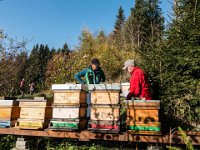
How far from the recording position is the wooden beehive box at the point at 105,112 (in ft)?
18.7

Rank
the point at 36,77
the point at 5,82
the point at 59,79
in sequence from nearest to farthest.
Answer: the point at 5,82 → the point at 59,79 → the point at 36,77

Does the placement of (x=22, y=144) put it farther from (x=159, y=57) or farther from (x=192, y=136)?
(x=159, y=57)

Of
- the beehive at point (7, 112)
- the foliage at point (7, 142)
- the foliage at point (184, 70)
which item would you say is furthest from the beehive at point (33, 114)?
the foliage at point (184, 70)

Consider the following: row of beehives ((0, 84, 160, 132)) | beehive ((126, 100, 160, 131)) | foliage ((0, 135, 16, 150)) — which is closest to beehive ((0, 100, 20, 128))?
row of beehives ((0, 84, 160, 132))

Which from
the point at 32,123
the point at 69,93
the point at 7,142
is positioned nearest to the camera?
the point at 69,93

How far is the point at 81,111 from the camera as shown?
6145mm

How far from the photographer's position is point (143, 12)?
4388cm

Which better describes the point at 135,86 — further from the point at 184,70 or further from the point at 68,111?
the point at 184,70

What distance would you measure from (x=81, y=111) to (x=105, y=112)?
74 cm

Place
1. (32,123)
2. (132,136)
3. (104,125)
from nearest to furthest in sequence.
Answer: (132,136) < (104,125) < (32,123)

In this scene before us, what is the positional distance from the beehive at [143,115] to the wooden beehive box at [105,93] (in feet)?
1.44

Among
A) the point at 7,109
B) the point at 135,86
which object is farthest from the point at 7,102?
the point at 135,86

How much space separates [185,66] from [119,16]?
227 feet

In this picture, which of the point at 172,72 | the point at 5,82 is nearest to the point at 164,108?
the point at 172,72
